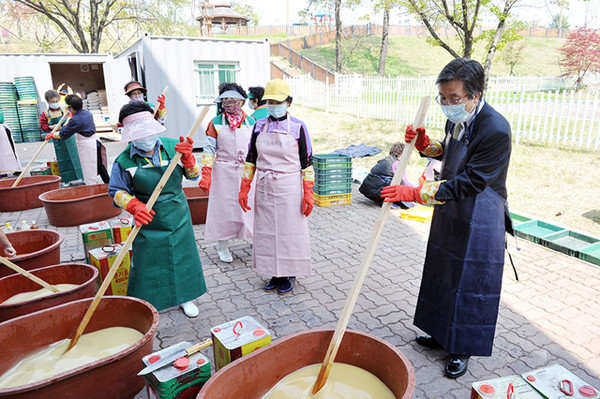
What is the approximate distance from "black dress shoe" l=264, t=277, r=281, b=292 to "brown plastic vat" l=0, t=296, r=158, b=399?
4.99 feet

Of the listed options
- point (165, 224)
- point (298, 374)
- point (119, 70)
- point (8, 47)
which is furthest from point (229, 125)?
point (8, 47)

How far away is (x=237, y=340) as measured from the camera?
2355 mm

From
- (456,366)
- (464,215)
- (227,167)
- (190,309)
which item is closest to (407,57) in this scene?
(227,167)

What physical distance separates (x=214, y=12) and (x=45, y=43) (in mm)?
18347

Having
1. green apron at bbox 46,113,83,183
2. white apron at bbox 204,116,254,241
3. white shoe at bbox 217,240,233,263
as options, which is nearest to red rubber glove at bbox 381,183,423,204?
white apron at bbox 204,116,254,241

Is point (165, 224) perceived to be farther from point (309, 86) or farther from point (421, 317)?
point (309, 86)

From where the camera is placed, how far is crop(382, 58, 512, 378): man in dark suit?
2.46 m

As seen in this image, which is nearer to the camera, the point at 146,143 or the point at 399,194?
the point at 399,194

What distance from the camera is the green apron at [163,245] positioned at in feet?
10.4

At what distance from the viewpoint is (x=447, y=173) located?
2.75 meters

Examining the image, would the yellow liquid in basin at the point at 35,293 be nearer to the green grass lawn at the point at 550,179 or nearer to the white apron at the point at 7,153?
the green grass lawn at the point at 550,179

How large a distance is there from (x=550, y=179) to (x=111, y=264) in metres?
7.70

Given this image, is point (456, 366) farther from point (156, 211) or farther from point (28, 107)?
point (28, 107)

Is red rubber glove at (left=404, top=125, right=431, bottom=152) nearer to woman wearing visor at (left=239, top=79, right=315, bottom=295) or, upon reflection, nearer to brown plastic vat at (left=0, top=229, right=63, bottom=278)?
woman wearing visor at (left=239, top=79, right=315, bottom=295)
